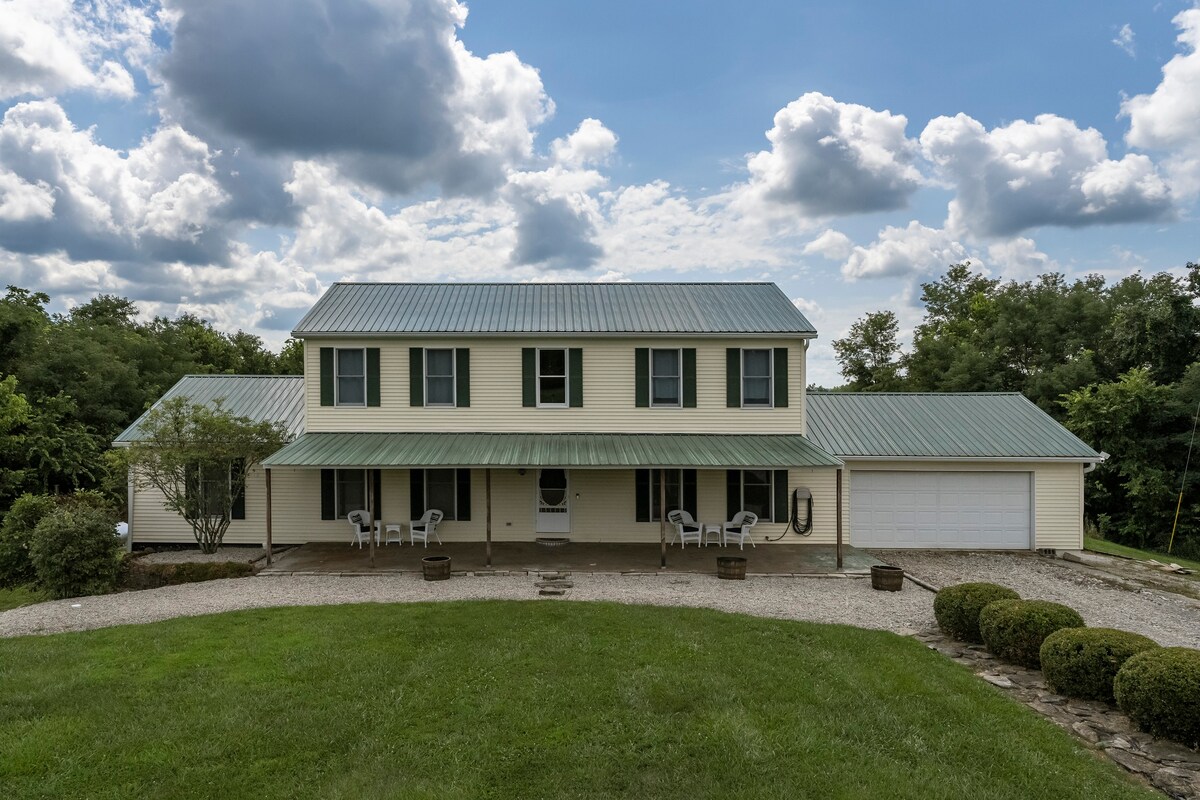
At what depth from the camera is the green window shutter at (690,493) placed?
1486cm

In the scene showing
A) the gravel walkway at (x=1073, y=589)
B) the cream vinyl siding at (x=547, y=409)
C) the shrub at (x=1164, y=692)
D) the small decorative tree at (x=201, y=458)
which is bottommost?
the gravel walkway at (x=1073, y=589)

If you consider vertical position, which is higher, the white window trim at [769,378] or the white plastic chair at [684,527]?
the white window trim at [769,378]

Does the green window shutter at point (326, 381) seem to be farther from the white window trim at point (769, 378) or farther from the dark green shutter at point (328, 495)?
the white window trim at point (769, 378)

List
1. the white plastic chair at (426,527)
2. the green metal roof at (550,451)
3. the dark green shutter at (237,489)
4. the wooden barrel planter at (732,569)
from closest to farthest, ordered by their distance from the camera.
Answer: the wooden barrel planter at (732,569) < the green metal roof at (550,451) < the white plastic chair at (426,527) < the dark green shutter at (237,489)

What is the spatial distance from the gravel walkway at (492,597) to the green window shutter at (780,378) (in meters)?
4.54

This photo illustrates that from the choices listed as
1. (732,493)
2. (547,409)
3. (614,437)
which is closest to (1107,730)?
(732,493)

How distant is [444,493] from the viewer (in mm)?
14938

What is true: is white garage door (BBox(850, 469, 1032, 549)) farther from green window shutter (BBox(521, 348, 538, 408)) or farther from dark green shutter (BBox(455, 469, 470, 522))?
dark green shutter (BBox(455, 469, 470, 522))

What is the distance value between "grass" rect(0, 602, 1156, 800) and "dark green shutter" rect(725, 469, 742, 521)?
637cm

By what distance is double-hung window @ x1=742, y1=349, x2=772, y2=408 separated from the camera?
14906 mm

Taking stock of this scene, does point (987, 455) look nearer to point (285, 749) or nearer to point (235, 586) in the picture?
point (285, 749)

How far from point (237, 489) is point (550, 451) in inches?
321

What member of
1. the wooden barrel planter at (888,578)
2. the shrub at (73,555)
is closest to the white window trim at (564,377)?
the wooden barrel planter at (888,578)

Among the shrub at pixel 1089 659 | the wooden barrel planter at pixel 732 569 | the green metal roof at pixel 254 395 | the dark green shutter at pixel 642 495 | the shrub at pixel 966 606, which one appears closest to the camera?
the shrub at pixel 1089 659
